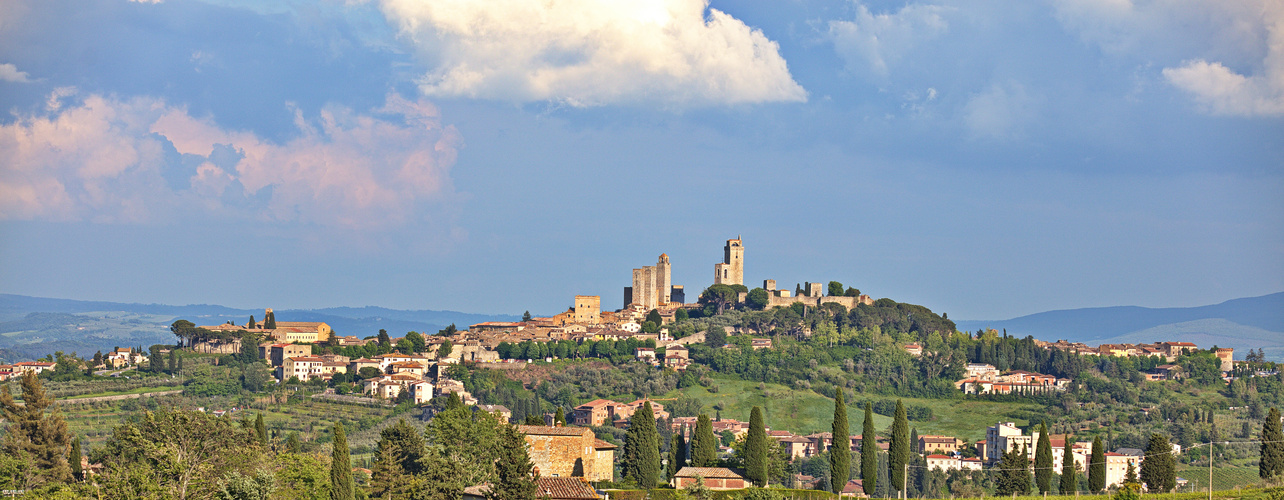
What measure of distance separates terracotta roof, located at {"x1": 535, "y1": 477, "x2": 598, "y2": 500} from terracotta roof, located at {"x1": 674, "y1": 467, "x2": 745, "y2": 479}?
9615mm

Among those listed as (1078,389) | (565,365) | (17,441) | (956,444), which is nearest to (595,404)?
(565,365)

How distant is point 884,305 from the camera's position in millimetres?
121188

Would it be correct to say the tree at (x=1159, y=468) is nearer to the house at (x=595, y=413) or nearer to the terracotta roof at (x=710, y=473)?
the terracotta roof at (x=710, y=473)

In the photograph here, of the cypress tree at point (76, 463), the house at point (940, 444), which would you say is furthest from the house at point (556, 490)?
the house at point (940, 444)

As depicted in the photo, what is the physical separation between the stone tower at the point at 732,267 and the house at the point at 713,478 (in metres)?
80.9

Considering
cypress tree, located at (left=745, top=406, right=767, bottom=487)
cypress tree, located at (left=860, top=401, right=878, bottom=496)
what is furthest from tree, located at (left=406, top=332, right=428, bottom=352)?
cypress tree, located at (left=745, top=406, right=767, bottom=487)

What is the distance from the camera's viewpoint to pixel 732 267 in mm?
130625

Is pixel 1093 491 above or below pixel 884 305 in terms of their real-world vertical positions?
below

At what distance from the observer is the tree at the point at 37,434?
47.2 m

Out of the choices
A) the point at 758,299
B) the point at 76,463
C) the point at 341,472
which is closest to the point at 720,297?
the point at 758,299

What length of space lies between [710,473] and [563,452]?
6.47 metres

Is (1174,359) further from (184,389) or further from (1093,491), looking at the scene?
(184,389)

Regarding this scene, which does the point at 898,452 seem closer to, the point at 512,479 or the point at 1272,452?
the point at 1272,452

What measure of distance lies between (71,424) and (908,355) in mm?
68120
